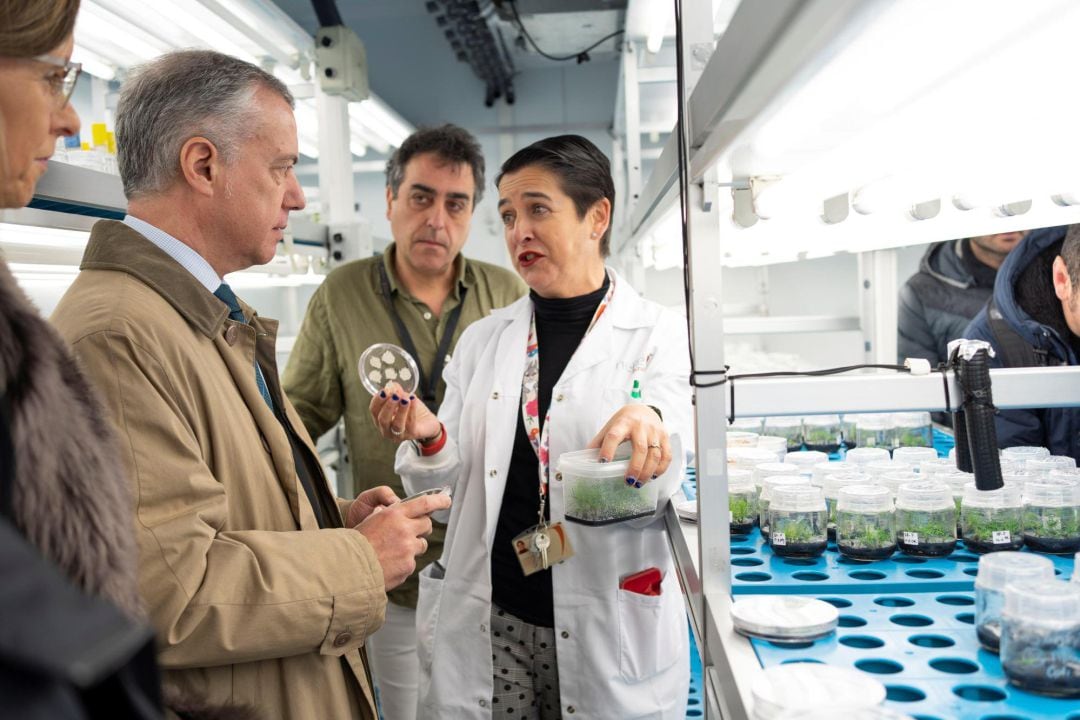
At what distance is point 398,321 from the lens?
2.95 metres

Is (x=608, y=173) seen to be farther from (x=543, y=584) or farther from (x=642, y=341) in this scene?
(x=543, y=584)

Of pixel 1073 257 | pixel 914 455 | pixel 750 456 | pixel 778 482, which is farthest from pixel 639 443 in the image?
pixel 1073 257

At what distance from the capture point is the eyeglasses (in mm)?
938

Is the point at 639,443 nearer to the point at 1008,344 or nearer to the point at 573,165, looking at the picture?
the point at 573,165

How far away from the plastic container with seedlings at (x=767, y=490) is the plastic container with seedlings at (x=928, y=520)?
0.19m

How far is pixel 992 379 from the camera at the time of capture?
1.49 metres

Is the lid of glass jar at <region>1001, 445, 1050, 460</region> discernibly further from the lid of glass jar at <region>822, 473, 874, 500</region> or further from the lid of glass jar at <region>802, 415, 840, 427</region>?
the lid of glass jar at <region>802, 415, 840, 427</region>

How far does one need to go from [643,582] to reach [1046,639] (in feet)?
3.65

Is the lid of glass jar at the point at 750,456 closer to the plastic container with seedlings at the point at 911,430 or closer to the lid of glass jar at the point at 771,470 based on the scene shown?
the lid of glass jar at the point at 771,470

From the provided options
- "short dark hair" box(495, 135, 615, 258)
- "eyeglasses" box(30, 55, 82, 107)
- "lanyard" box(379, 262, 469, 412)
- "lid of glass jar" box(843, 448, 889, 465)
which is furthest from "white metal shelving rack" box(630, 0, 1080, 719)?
"lanyard" box(379, 262, 469, 412)

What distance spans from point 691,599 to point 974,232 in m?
1.30

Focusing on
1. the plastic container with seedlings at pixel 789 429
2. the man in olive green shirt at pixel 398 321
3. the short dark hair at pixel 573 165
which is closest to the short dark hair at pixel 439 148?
the man in olive green shirt at pixel 398 321

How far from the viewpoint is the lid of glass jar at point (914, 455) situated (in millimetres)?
1926

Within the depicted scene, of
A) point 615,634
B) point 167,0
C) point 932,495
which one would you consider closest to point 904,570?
point 932,495
